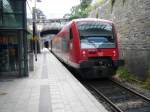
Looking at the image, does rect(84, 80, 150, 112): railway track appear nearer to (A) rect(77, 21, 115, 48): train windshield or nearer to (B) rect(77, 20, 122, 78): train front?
(B) rect(77, 20, 122, 78): train front

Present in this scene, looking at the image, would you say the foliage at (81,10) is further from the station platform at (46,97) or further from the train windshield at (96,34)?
the station platform at (46,97)

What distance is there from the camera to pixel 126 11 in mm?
21359

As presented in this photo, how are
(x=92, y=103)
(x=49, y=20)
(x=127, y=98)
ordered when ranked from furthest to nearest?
(x=49, y=20)
(x=127, y=98)
(x=92, y=103)

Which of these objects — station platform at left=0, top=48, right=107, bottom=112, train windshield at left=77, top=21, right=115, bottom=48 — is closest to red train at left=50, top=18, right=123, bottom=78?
train windshield at left=77, top=21, right=115, bottom=48

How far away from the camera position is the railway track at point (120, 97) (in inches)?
440

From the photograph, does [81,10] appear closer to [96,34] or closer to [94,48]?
[96,34]

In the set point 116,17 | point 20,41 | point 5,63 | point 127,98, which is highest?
point 116,17

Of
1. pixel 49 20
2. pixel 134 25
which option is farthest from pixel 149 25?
pixel 49 20

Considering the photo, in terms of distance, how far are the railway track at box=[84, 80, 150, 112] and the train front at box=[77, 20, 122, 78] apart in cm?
71

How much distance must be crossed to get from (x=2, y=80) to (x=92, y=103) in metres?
6.90

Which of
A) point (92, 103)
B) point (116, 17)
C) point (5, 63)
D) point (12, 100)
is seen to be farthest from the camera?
point (116, 17)

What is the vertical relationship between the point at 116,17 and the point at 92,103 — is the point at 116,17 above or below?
above

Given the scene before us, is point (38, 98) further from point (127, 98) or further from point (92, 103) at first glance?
point (127, 98)

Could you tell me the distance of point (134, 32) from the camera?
19703mm
